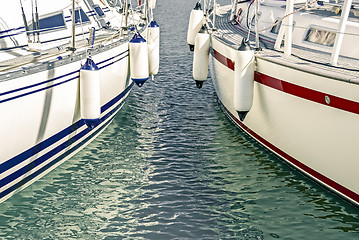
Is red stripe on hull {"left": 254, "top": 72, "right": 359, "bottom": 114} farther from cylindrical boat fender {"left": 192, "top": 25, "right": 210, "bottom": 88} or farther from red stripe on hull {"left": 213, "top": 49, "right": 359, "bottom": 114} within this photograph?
cylindrical boat fender {"left": 192, "top": 25, "right": 210, "bottom": 88}

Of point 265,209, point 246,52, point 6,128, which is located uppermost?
point 246,52

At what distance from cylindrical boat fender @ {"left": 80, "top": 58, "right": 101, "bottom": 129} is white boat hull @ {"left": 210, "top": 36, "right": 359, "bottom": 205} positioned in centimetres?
251

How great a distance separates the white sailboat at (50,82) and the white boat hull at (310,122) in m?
2.57

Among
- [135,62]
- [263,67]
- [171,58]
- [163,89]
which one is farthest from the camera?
[171,58]

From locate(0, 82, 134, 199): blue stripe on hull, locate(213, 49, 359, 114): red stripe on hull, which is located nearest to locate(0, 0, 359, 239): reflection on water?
locate(0, 82, 134, 199): blue stripe on hull

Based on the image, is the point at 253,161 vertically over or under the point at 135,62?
under

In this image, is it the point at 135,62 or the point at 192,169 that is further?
the point at 135,62

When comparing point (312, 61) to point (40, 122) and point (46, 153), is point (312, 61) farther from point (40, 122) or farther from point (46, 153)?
point (46, 153)

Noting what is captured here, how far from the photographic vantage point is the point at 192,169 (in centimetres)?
870

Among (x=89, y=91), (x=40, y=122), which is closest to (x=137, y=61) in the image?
(x=89, y=91)

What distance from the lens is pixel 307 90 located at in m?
A: 7.46

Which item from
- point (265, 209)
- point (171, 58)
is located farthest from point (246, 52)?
point (171, 58)

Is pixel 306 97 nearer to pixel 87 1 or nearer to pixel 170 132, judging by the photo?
pixel 170 132

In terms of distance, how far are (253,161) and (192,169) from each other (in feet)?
3.50
